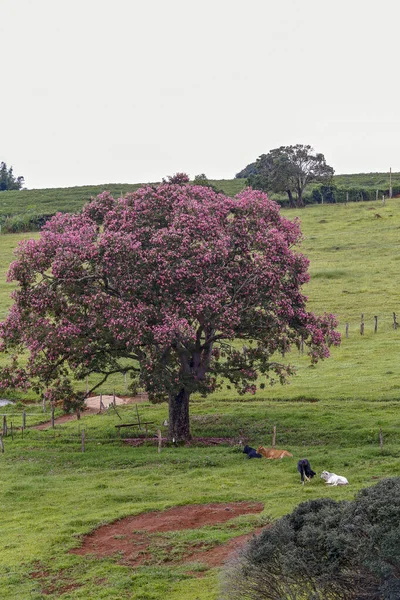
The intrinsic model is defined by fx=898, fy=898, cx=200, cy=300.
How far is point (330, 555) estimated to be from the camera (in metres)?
17.8

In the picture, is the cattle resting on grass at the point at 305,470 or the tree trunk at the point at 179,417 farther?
the tree trunk at the point at 179,417

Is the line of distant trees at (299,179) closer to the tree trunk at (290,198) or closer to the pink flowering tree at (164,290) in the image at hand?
the tree trunk at (290,198)

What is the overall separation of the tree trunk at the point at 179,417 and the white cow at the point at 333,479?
10233mm

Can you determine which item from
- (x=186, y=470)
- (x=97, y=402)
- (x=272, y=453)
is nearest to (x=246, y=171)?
(x=97, y=402)

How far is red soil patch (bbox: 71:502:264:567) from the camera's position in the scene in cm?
2505

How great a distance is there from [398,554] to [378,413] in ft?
83.8

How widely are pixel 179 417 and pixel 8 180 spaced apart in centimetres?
15730

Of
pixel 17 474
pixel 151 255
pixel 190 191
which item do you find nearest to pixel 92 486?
pixel 17 474

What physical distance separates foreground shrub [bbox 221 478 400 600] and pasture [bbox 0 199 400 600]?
3.25 m

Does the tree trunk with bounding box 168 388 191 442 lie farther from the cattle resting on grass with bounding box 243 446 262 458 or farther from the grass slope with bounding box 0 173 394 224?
the grass slope with bounding box 0 173 394 224

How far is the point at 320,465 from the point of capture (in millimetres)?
33719

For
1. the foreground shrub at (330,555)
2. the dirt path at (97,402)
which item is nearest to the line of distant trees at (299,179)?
the dirt path at (97,402)

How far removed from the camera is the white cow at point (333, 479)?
29.9m

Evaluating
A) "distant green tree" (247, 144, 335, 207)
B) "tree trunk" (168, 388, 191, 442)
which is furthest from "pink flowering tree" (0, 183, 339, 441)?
"distant green tree" (247, 144, 335, 207)
